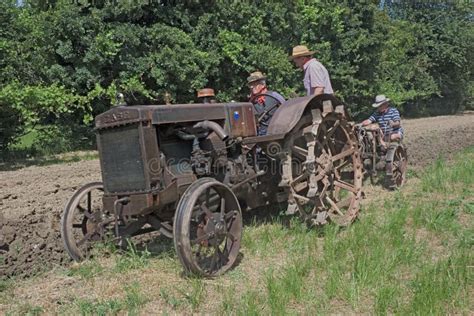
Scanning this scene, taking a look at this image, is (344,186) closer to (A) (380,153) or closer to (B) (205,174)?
(B) (205,174)

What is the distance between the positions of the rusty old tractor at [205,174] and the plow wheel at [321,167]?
0.01m

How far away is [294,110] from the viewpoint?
5656 mm

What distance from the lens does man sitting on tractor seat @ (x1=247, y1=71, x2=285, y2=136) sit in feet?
20.3

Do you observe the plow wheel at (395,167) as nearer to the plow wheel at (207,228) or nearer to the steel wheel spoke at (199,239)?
the plow wheel at (207,228)

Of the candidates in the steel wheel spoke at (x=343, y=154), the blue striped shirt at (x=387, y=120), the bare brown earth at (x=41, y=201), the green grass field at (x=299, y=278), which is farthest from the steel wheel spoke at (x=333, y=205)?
the blue striped shirt at (x=387, y=120)

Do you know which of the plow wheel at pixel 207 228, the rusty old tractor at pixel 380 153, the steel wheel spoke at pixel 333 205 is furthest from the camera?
the rusty old tractor at pixel 380 153

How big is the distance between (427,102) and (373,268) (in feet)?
96.9

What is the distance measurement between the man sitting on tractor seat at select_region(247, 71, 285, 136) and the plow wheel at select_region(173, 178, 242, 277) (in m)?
1.46

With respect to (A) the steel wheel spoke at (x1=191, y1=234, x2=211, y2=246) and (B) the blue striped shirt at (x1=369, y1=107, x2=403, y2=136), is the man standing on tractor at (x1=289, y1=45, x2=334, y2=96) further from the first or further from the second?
(B) the blue striped shirt at (x1=369, y1=107, x2=403, y2=136)

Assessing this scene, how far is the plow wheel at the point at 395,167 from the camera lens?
8242mm

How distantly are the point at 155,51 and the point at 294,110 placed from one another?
10378 mm

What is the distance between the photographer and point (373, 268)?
431cm

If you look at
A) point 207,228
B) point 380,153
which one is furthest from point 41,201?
point 380,153

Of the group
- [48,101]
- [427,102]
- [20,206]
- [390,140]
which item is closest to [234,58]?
[48,101]
